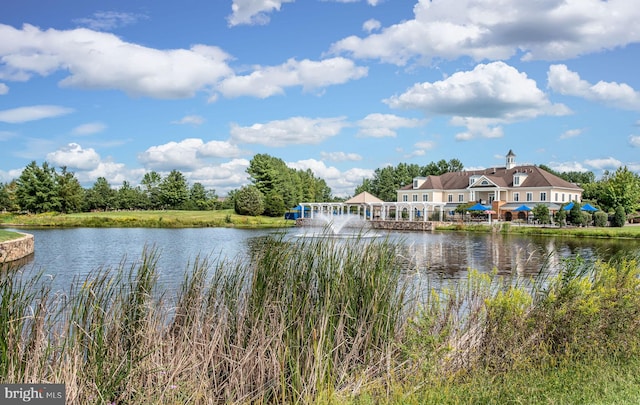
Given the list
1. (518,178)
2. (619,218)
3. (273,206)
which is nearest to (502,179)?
(518,178)

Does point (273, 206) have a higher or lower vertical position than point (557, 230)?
higher

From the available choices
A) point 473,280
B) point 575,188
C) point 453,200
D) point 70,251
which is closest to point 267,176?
point 453,200

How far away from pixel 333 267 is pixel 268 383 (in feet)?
3.89

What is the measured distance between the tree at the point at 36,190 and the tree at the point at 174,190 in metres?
14.3

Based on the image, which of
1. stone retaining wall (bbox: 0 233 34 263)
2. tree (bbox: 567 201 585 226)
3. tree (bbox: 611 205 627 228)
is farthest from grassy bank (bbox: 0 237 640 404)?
tree (bbox: 611 205 627 228)

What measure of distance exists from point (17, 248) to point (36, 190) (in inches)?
1327

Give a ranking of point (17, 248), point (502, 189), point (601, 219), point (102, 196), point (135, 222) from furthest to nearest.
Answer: point (102, 196)
point (502, 189)
point (135, 222)
point (601, 219)
point (17, 248)

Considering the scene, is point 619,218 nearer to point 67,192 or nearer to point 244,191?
point 244,191

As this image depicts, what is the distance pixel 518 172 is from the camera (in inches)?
1962

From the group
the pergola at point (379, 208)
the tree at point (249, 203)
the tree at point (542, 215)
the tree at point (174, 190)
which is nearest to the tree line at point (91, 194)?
the tree at point (174, 190)

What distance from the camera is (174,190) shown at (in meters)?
60.2

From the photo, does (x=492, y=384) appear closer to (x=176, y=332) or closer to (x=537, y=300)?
(x=537, y=300)

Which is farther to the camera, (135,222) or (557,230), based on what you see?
(135,222)

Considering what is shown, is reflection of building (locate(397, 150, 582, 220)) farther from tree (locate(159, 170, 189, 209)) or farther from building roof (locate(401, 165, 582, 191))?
tree (locate(159, 170, 189, 209))
